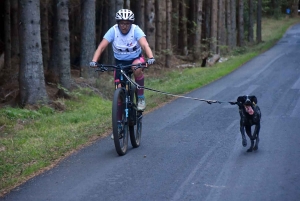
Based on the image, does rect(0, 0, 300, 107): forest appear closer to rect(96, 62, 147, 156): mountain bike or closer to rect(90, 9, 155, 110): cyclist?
rect(90, 9, 155, 110): cyclist

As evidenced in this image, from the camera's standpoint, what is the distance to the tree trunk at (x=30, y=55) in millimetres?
14516

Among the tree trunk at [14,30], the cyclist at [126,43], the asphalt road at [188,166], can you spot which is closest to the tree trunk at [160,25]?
the tree trunk at [14,30]

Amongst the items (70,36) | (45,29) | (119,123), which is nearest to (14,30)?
(45,29)

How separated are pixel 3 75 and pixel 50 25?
9.78 meters

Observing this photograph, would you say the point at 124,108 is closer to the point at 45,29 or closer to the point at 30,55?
the point at 30,55

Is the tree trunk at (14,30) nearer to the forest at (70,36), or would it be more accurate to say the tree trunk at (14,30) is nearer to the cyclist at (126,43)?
the forest at (70,36)

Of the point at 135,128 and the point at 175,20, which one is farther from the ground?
the point at 175,20

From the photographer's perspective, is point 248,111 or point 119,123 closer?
point 119,123

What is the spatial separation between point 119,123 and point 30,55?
20.1ft

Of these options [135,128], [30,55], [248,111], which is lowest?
[135,128]

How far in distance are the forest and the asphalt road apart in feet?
11.0

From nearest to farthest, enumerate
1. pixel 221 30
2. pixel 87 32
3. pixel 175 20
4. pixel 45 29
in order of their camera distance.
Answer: pixel 87 32 < pixel 45 29 < pixel 175 20 < pixel 221 30

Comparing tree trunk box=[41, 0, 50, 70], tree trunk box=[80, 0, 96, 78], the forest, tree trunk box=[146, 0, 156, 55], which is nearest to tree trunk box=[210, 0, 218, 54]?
the forest

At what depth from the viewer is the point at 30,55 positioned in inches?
579
